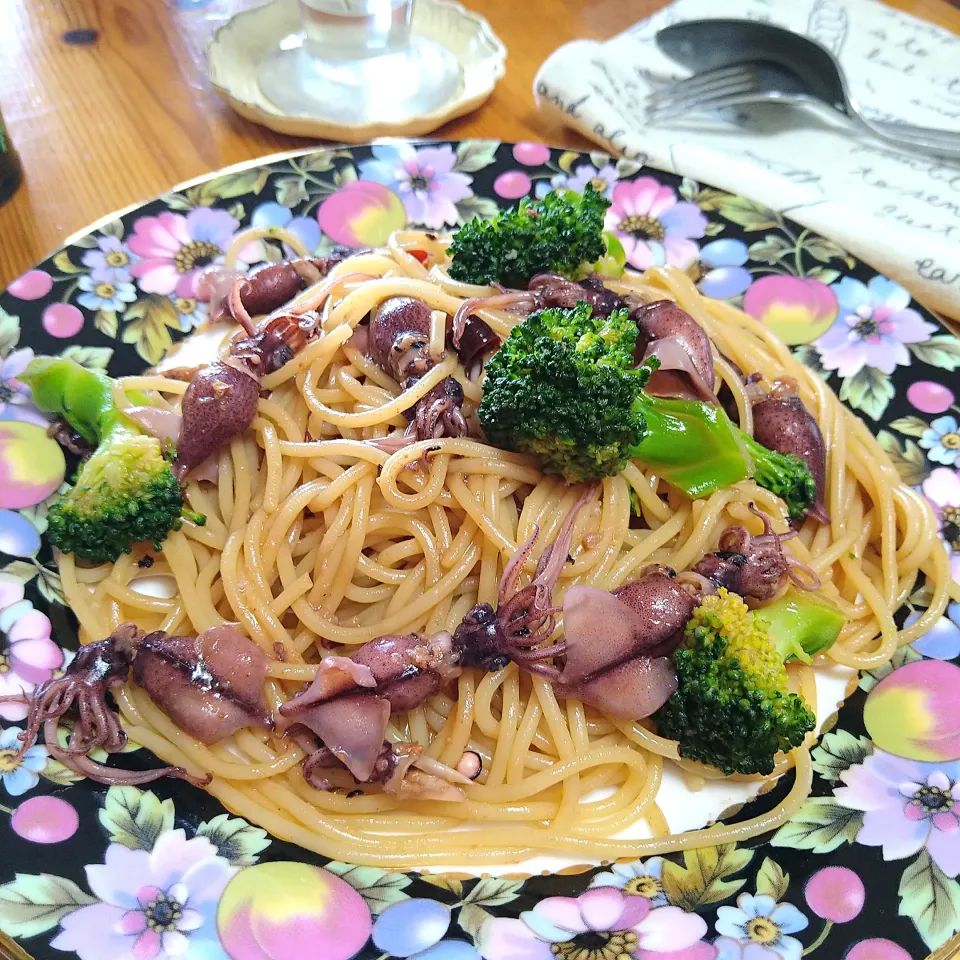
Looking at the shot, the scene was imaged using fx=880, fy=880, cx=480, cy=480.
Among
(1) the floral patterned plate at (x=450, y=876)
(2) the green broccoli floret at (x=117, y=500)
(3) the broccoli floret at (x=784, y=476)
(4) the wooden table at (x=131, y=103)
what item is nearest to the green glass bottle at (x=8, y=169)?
(4) the wooden table at (x=131, y=103)

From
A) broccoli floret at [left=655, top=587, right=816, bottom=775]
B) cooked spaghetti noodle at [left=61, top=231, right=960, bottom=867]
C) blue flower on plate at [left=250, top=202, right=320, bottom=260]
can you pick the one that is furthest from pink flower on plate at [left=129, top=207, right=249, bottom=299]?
broccoli floret at [left=655, top=587, right=816, bottom=775]

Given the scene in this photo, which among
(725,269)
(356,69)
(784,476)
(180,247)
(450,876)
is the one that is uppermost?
(356,69)

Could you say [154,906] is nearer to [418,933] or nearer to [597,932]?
[418,933]

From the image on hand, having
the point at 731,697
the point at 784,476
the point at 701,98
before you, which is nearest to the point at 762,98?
the point at 701,98

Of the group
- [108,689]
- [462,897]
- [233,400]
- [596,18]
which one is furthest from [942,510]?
[596,18]

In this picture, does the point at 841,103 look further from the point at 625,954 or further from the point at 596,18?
the point at 625,954
